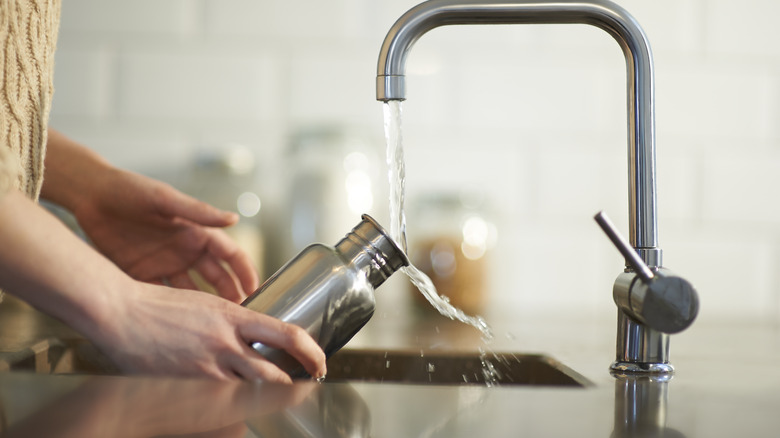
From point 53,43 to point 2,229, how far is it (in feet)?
0.96

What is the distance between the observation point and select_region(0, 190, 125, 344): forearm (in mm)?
476

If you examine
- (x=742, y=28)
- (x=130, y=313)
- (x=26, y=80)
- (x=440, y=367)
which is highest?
(x=742, y=28)

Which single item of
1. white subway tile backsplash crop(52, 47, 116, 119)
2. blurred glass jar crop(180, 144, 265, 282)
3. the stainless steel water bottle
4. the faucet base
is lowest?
the faucet base

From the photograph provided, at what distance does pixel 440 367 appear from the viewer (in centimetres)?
82

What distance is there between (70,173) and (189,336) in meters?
0.43

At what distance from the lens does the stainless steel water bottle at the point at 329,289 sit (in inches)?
23.1

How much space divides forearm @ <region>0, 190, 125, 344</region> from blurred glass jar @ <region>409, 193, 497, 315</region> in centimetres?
71

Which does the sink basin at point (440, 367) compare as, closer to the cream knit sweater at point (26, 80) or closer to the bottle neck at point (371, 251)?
the bottle neck at point (371, 251)

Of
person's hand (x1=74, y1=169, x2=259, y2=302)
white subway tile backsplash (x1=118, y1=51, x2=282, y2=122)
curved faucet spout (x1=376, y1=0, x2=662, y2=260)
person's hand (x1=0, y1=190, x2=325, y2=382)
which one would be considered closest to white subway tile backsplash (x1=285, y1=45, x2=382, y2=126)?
white subway tile backsplash (x1=118, y1=51, x2=282, y2=122)

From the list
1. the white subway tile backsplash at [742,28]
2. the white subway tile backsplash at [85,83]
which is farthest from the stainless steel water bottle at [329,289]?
the white subway tile backsplash at [742,28]

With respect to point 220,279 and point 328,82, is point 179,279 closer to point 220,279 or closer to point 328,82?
point 220,279

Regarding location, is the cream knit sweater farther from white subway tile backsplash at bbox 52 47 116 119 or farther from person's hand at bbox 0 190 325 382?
white subway tile backsplash at bbox 52 47 116 119

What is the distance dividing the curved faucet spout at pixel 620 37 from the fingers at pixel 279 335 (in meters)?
0.19

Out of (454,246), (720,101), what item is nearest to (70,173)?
(454,246)
